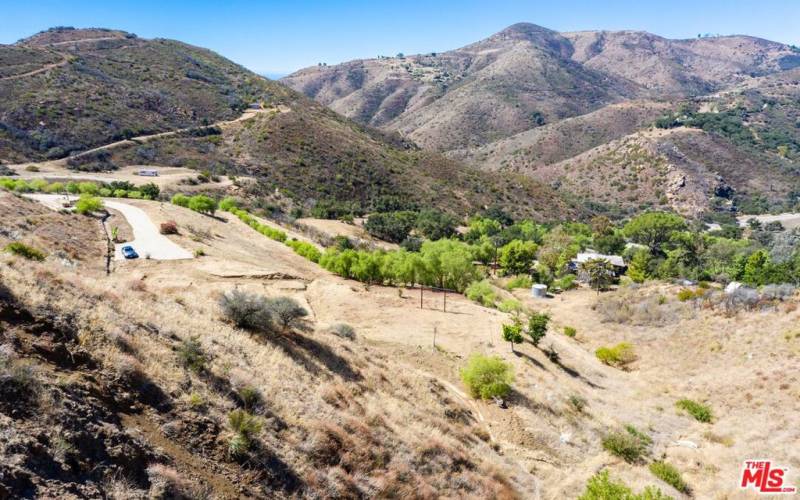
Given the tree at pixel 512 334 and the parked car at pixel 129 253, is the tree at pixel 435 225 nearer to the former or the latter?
the tree at pixel 512 334

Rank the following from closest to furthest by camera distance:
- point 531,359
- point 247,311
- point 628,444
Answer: point 247,311
point 628,444
point 531,359

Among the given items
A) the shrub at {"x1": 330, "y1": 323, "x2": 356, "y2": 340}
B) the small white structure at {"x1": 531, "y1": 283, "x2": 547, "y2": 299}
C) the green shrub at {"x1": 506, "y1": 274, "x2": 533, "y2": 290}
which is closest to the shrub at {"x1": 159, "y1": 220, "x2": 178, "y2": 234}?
the shrub at {"x1": 330, "y1": 323, "x2": 356, "y2": 340}

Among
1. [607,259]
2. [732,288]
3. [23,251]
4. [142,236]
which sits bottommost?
[732,288]

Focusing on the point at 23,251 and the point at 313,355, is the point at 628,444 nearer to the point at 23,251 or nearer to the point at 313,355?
the point at 313,355

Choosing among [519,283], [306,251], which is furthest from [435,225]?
[306,251]

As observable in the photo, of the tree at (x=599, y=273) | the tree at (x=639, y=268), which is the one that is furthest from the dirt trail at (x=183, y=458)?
the tree at (x=639, y=268)

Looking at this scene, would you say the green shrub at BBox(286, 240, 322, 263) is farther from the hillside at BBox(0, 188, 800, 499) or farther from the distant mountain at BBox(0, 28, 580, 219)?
the distant mountain at BBox(0, 28, 580, 219)

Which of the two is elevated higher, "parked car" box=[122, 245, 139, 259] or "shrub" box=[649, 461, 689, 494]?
"parked car" box=[122, 245, 139, 259]

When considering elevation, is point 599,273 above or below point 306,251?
below
